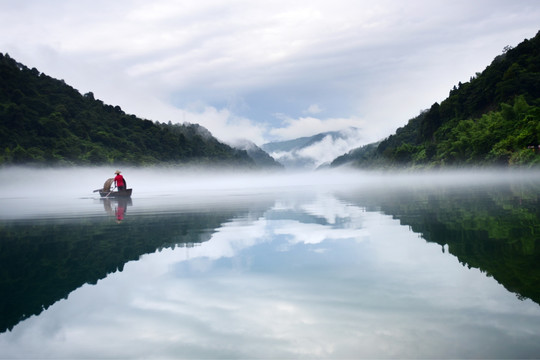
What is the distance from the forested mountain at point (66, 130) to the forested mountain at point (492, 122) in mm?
85655

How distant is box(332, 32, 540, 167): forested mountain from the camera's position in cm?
6300

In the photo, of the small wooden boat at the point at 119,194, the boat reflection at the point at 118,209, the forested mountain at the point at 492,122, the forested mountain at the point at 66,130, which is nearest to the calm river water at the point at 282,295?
the boat reflection at the point at 118,209

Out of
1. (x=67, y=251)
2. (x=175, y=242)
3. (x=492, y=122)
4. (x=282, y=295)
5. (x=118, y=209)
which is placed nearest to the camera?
(x=282, y=295)

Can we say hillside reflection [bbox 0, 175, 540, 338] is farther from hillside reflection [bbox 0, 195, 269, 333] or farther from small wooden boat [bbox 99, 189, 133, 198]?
small wooden boat [bbox 99, 189, 133, 198]

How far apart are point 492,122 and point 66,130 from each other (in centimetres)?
11032

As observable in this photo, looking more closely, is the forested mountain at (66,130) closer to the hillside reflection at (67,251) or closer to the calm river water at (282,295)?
the hillside reflection at (67,251)

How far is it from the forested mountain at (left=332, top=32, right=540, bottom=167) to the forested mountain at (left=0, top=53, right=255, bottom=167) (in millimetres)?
85655

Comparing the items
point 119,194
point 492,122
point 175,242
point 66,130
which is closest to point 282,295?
point 175,242

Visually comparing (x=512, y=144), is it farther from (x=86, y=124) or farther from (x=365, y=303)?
(x=86, y=124)

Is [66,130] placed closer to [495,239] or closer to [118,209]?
[118,209]

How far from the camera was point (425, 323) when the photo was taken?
189 inches

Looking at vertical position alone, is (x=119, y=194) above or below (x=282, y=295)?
above

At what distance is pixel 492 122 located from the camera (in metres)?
77.5

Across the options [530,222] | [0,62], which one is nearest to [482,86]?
[530,222]
